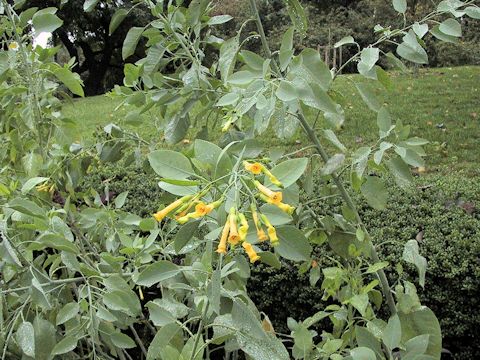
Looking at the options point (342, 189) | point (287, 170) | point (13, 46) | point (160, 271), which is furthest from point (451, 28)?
point (13, 46)

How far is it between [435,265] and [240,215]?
1.92m

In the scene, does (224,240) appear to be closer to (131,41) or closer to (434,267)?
(131,41)

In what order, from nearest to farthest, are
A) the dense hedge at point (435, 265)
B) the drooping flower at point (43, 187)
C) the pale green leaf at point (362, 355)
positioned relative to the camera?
the pale green leaf at point (362, 355)
the drooping flower at point (43, 187)
the dense hedge at point (435, 265)

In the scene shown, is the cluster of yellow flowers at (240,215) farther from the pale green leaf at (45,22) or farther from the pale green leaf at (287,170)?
the pale green leaf at (45,22)

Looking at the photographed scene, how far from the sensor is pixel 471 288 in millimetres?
2451

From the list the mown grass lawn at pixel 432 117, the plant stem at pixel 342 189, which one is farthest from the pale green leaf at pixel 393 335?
the mown grass lawn at pixel 432 117

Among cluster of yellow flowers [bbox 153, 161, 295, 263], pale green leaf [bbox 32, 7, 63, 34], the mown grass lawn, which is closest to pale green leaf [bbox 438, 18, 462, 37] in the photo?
cluster of yellow flowers [bbox 153, 161, 295, 263]

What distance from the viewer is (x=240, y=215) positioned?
31.5 inches

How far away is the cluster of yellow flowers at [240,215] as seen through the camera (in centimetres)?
79

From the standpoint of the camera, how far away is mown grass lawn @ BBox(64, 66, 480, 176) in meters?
5.49

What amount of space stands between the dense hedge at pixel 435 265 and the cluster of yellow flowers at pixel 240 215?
146 centimetres

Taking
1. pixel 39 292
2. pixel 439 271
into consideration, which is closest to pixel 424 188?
pixel 439 271

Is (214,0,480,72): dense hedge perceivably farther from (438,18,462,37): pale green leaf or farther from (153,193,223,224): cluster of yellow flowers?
(153,193,223,224): cluster of yellow flowers

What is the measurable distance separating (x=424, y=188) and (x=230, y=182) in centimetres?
278
